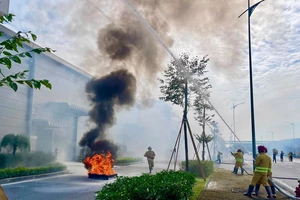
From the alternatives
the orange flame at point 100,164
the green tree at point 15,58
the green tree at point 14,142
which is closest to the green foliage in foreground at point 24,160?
the green tree at point 14,142

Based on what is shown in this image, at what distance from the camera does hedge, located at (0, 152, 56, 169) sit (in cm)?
1627

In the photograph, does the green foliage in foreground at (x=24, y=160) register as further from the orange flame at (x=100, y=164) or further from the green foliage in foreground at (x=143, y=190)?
the green foliage in foreground at (x=143, y=190)

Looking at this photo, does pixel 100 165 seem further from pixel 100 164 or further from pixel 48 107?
pixel 48 107

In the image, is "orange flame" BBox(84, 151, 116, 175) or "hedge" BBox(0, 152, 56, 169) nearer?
"orange flame" BBox(84, 151, 116, 175)

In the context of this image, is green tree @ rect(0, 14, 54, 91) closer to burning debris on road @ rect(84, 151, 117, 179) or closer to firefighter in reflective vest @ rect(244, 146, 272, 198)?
firefighter in reflective vest @ rect(244, 146, 272, 198)

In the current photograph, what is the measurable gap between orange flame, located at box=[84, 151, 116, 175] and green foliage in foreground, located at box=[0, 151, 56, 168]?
15.1 feet

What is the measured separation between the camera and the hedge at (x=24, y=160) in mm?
16273

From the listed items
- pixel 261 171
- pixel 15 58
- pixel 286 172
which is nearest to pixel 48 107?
pixel 286 172

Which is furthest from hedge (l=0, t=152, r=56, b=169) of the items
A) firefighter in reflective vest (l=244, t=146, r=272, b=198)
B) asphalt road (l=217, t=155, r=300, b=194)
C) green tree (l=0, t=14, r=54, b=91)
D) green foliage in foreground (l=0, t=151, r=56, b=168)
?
green tree (l=0, t=14, r=54, b=91)

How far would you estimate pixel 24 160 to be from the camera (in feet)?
55.1

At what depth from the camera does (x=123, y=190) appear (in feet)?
15.9

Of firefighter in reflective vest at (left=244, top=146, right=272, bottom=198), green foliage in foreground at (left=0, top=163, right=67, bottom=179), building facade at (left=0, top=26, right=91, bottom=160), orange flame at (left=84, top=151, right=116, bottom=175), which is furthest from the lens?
building facade at (left=0, top=26, right=91, bottom=160)

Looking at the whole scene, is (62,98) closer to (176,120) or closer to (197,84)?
(197,84)

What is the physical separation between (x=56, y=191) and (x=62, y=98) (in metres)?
17.2
